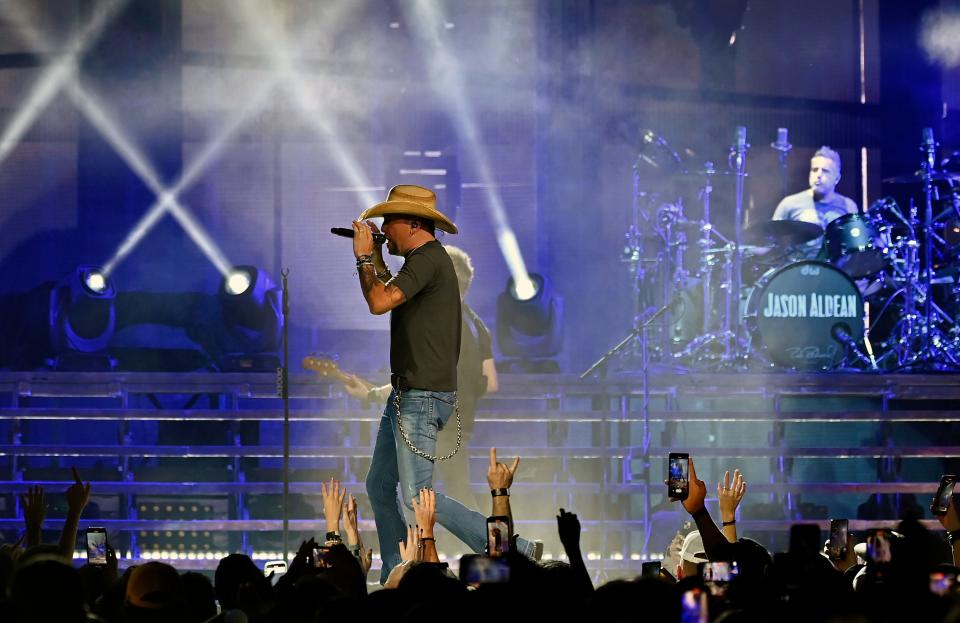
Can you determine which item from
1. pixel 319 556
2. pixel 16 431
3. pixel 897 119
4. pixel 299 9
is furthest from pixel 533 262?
pixel 319 556

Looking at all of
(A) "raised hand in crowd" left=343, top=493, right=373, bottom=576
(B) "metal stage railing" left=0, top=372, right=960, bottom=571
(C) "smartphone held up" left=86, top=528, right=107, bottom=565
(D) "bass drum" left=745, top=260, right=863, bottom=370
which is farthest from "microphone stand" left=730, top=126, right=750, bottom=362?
(C) "smartphone held up" left=86, top=528, right=107, bottom=565

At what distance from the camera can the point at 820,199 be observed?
11.2 meters

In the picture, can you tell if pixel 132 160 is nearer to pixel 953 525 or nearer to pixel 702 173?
pixel 702 173

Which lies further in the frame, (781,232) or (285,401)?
(781,232)

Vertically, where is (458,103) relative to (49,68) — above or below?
below

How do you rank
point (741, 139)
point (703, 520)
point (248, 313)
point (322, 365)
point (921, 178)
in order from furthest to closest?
point (741, 139) < point (921, 178) < point (248, 313) < point (322, 365) < point (703, 520)

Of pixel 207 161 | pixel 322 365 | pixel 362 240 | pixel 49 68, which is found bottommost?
pixel 322 365

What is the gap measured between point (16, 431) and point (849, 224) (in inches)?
270

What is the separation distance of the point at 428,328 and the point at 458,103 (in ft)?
20.8

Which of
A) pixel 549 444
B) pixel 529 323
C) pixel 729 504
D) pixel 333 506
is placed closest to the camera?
pixel 729 504

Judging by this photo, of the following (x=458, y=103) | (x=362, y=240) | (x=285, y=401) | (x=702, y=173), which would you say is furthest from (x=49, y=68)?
(x=362, y=240)

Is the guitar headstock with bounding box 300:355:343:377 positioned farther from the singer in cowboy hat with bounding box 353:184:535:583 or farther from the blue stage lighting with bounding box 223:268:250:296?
the blue stage lighting with bounding box 223:268:250:296

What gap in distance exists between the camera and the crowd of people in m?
2.64

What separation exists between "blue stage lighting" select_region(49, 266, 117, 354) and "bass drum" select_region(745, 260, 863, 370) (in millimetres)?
5300
